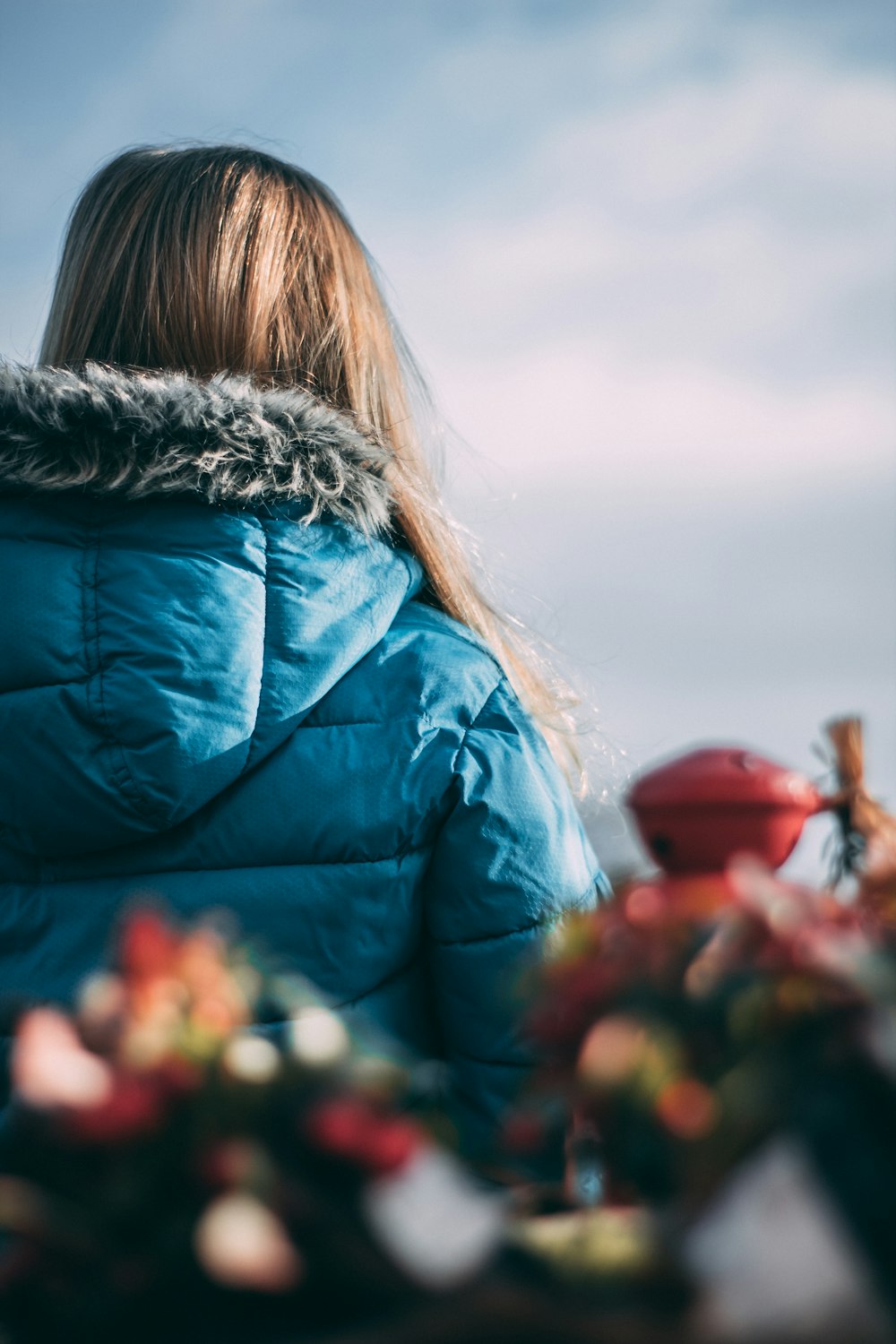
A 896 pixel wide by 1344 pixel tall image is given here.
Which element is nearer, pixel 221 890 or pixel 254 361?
pixel 221 890

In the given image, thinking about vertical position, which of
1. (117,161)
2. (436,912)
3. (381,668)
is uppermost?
(117,161)

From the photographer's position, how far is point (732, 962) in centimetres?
44

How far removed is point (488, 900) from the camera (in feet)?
3.88

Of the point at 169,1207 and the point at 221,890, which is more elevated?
the point at 169,1207

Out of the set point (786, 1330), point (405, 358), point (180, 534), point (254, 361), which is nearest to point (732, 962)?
point (786, 1330)

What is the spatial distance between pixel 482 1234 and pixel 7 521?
97 cm

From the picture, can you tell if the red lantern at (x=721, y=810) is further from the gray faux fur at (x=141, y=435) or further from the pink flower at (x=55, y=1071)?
the gray faux fur at (x=141, y=435)

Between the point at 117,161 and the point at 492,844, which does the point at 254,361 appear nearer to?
the point at 117,161

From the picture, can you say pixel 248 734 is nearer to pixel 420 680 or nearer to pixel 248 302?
pixel 420 680

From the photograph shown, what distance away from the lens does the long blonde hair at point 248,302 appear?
53.9 inches

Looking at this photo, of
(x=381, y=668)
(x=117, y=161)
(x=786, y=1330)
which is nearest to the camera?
(x=786, y=1330)

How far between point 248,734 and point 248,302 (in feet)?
2.00

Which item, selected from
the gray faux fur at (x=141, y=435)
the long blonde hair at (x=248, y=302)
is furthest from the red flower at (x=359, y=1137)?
the long blonde hair at (x=248, y=302)

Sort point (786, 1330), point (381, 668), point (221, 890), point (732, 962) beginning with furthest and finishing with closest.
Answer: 1. point (381, 668)
2. point (221, 890)
3. point (732, 962)
4. point (786, 1330)
